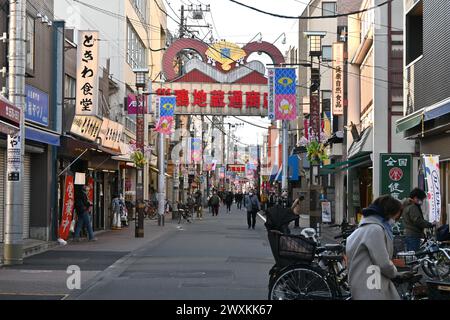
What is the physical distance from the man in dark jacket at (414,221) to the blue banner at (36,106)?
999 centimetres

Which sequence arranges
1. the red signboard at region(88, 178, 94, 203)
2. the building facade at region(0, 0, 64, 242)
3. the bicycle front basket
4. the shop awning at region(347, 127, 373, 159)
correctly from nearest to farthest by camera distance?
the bicycle front basket → the building facade at region(0, 0, 64, 242) → the red signboard at region(88, 178, 94, 203) → the shop awning at region(347, 127, 373, 159)

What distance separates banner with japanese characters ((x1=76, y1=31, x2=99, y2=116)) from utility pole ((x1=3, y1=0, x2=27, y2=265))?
624 centimetres

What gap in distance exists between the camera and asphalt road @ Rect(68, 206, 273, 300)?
11.5 meters

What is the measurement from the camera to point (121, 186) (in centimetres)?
3528

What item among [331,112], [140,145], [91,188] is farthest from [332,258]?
[331,112]

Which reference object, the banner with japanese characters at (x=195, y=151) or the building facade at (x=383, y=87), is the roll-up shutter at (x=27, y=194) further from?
the banner with japanese characters at (x=195, y=151)

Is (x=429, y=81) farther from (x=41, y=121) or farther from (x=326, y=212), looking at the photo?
(x=326, y=212)

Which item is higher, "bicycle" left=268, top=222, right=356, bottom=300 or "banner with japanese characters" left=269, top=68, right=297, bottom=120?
"banner with japanese characters" left=269, top=68, right=297, bottom=120

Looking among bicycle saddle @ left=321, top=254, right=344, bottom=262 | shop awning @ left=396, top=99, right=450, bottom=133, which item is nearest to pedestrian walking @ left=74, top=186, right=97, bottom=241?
shop awning @ left=396, top=99, right=450, bottom=133

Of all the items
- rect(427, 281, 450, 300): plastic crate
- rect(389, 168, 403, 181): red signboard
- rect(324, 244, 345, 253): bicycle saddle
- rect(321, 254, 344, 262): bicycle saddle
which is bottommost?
rect(427, 281, 450, 300): plastic crate

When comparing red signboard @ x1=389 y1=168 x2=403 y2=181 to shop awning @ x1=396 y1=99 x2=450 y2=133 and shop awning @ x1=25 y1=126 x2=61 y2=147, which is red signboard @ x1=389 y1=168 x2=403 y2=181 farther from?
shop awning @ x1=25 y1=126 x2=61 y2=147
